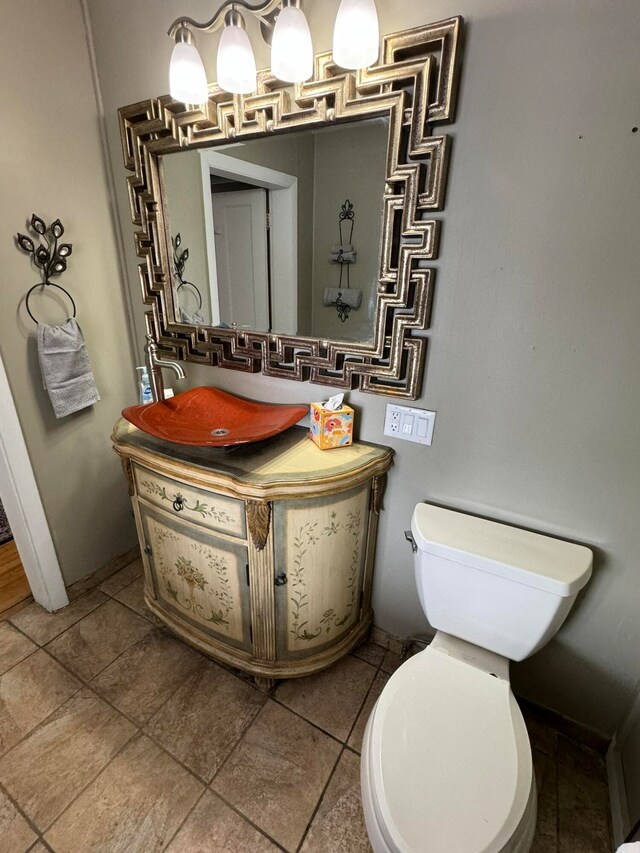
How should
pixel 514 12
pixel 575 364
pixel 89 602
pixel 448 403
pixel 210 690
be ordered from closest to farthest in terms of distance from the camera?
pixel 514 12
pixel 575 364
pixel 448 403
pixel 210 690
pixel 89 602

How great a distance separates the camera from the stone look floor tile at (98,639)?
1.46 meters

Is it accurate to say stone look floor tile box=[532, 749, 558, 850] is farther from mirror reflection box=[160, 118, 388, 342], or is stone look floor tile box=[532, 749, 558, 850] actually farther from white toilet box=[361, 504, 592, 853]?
mirror reflection box=[160, 118, 388, 342]

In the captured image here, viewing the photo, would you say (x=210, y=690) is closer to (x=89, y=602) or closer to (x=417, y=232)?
(x=89, y=602)

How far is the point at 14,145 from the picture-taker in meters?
1.26

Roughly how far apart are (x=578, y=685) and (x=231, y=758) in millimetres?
1093

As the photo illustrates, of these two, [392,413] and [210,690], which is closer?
[392,413]

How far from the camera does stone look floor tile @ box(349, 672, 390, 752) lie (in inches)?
48.5

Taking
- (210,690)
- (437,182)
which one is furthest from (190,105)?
(210,690)

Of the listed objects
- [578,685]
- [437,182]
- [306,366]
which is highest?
[437,182]

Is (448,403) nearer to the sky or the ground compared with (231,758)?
nearer to the sky

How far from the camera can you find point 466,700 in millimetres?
923

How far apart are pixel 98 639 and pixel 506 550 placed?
1.57 m

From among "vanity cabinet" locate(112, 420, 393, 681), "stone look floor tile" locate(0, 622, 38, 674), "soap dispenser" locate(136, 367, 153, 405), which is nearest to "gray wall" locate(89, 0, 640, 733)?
"vanity cabinet" locate(112, 420, 393, 681)

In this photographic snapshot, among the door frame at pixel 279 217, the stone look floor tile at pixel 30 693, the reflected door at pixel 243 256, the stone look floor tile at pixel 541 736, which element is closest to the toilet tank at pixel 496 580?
the stone look floor tile at pixel 541 736
